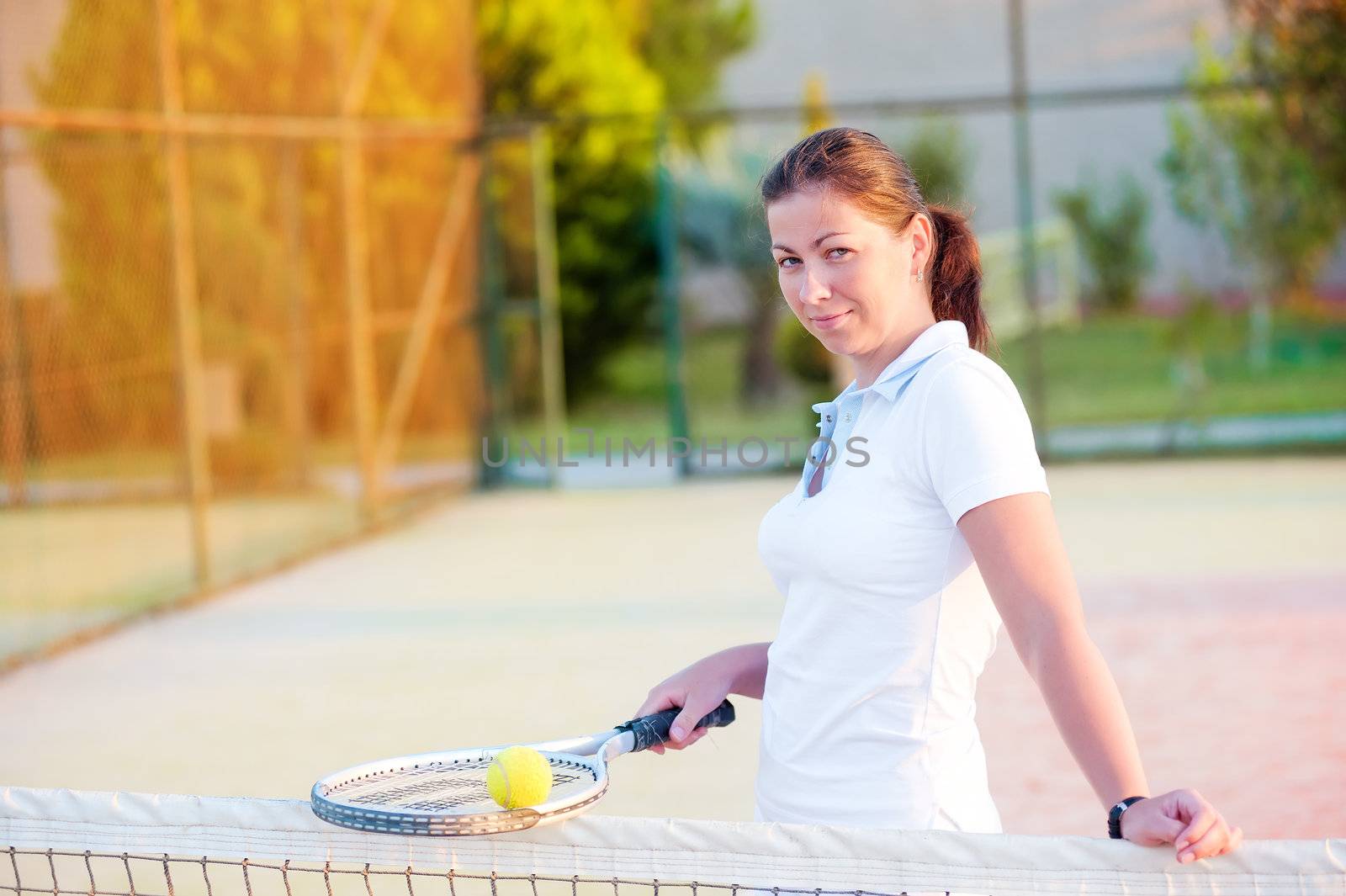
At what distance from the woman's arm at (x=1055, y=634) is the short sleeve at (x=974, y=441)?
0.05ft

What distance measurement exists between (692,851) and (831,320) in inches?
25.4

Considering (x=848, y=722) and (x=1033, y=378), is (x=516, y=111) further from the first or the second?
(x=848, y=722)

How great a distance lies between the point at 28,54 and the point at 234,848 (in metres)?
7.09

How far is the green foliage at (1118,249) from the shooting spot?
1416 cm

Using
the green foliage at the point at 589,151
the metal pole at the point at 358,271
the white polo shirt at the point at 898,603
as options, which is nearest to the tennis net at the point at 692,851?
the white polo shirt at the point at 898,603

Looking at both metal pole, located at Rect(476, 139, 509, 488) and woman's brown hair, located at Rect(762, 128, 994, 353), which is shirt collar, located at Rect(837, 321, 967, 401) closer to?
woman's brown hair, located at Rect(762, 128, 994, 353)

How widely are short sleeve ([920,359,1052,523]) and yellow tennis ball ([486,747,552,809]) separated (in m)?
0.60

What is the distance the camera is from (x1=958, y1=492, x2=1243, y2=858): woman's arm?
1.64 metres

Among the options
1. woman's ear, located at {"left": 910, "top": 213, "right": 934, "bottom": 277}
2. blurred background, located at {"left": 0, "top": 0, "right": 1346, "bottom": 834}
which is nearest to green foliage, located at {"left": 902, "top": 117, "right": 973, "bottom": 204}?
blurred background, located at {"left": 0, "top": 0, "right": 1346, "bottom": 834}

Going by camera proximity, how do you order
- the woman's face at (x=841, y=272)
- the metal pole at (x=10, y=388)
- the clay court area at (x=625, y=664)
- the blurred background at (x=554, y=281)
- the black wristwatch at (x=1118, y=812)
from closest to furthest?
the black wristwatch at (x=1118, y=812) → the woman's face at (x=841, y=272) → the clay court area at (x=625, y=664) → the metal pole at (x=10, y=388) → the blurred background at (x=554, y=281)

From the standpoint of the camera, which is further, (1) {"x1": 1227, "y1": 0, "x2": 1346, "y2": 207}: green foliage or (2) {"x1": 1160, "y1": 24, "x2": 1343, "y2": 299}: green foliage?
(2) {"x1": 1160, "y1": 24, "x2": 1343, "y2": 299}: green foliage

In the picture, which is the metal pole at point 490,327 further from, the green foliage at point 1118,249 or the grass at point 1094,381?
the green foliage at point 1118,249

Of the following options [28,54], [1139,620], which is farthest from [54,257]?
[1139,620]

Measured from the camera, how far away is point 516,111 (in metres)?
15.9
